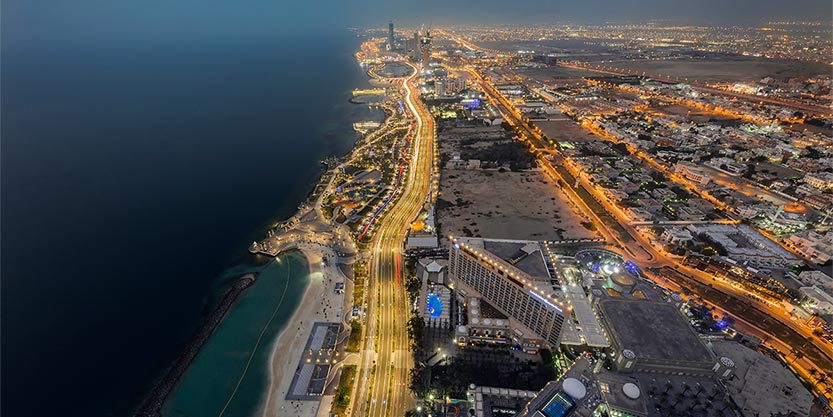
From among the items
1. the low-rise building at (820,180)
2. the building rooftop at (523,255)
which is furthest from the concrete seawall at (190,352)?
the low-rise building at (820,180)

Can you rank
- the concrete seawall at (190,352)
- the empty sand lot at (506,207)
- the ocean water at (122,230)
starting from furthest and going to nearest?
the empty sand lot at (506,207), the ocean water at (122,230), the concrete seawall at (190,352)

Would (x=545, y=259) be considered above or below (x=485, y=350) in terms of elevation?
above

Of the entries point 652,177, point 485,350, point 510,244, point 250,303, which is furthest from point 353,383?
point 652,177

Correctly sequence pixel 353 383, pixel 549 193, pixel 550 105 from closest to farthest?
pixel 353 383
pixel 549 193
pixel 550 105

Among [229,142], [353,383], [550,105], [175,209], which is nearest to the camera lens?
[353,383]

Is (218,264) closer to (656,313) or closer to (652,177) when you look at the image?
(656,313)

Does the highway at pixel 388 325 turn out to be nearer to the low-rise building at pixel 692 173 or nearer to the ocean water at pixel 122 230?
the ocean water at pixel 122 230

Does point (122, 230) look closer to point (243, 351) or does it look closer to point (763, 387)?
point (243, 351)
